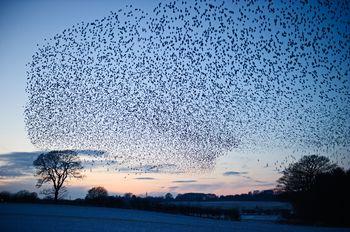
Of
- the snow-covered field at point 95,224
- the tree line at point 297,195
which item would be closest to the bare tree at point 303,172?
the tree line at point 297,195

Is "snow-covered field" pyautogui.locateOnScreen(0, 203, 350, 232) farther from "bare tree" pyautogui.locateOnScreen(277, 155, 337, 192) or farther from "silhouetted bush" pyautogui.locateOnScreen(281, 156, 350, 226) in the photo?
"bare tree" pyautogui.locateOnScreen(277, 155, 337, 192)

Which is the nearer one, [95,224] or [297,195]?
[95,224]

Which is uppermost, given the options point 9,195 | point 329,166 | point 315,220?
point 329,166

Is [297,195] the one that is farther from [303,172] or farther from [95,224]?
[95,224]

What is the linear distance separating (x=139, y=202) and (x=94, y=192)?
69.8 m

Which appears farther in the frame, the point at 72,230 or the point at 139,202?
the point at 139,202

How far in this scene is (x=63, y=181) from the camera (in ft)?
220

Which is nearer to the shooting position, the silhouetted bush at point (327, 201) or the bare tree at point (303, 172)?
the silhouetted bush at point (327, 201)

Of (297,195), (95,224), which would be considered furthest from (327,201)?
(95,224)

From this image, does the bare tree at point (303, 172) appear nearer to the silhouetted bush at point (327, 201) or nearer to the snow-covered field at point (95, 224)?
the silhouetted bush at point (327, 201)

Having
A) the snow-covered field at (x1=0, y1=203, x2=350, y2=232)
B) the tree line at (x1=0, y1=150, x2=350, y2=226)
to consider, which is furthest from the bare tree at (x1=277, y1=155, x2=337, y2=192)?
the snow-covered field at (x1=0, y1=203, x2=350, y2=232)

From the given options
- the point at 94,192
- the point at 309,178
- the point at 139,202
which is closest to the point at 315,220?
the point at 309,178

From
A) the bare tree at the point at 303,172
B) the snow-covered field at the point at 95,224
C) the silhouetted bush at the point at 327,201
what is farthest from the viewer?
the bare tree at the point at 303,172

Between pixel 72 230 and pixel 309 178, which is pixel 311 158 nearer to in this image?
pixel 309 178
